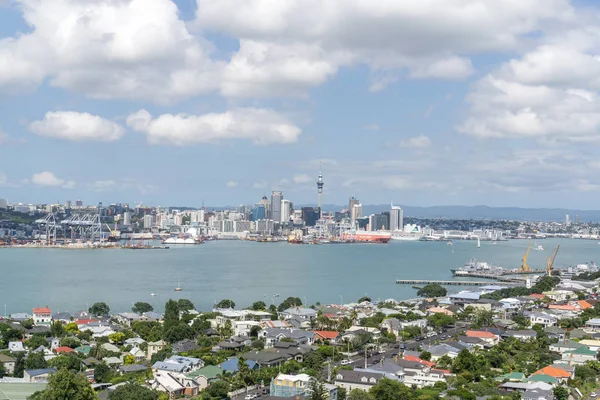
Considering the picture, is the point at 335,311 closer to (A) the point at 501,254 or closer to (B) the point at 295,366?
(B) the point at 295,366

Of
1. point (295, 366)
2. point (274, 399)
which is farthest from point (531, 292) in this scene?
point (274, 399)

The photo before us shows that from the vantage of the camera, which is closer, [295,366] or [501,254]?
[295,366]

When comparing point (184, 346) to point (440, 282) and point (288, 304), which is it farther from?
point (440, 282)

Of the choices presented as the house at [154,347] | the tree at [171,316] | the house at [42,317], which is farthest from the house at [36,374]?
the house at [42,317]

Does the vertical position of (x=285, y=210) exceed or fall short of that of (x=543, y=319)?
it exceeds it

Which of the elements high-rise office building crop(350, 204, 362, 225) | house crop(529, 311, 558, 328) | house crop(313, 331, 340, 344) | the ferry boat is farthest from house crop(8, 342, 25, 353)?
high-rise office building crop(350, 204, 362, 225)

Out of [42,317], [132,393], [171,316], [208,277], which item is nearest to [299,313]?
[171,316]
